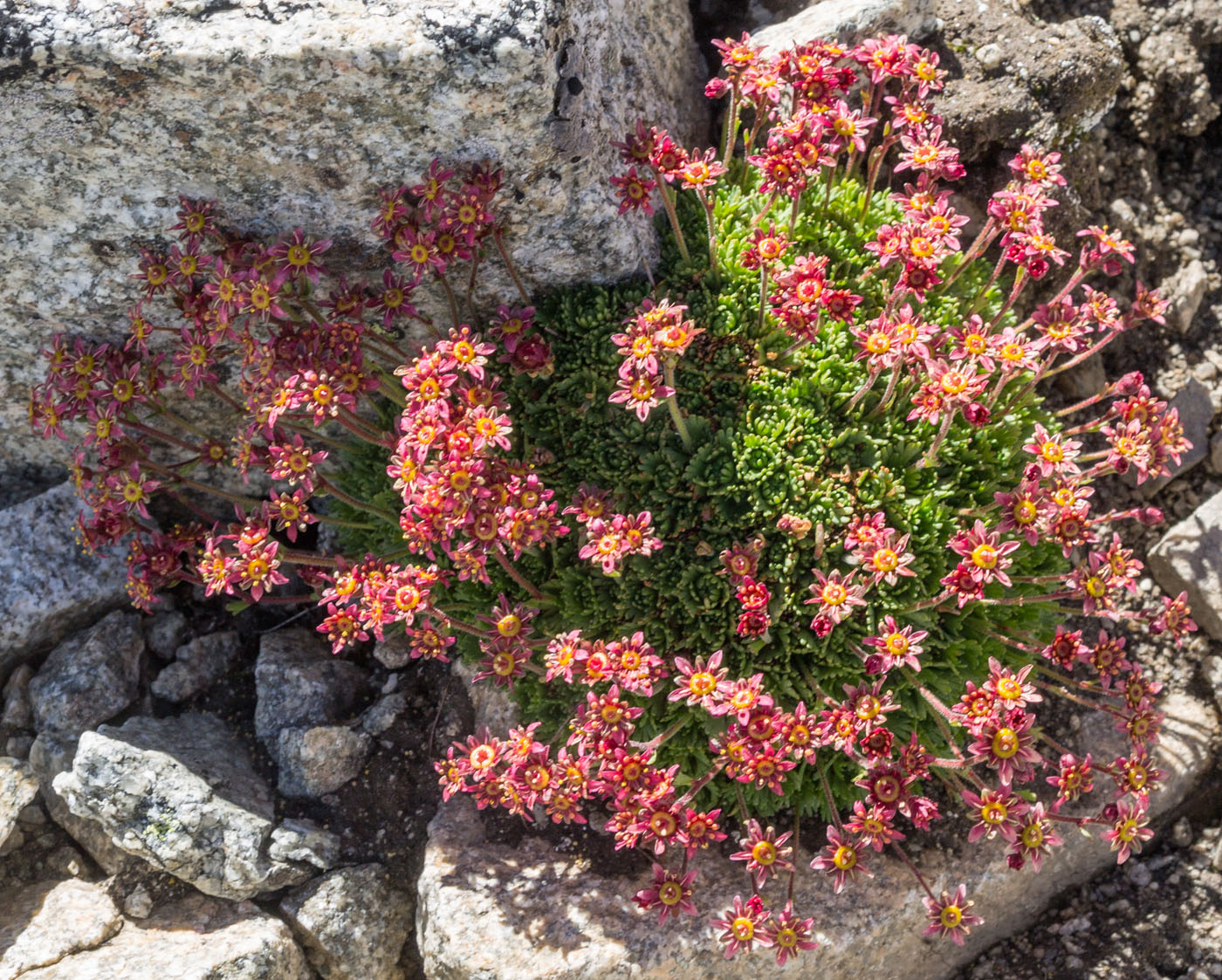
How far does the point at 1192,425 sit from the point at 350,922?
184 inches

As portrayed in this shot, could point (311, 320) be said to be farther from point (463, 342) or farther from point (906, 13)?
point (906, 13)

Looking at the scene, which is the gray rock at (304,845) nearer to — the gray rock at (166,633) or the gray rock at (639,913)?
the gray rock at (639,913)

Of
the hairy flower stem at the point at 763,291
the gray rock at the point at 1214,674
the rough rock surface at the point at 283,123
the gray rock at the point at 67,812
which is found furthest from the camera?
the gray rock at the point at 1214,674

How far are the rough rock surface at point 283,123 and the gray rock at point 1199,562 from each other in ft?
9.70

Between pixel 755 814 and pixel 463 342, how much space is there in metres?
2.32

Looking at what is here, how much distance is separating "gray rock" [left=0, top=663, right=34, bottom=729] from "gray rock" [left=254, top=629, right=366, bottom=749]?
3.42 ft

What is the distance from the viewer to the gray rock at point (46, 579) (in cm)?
489

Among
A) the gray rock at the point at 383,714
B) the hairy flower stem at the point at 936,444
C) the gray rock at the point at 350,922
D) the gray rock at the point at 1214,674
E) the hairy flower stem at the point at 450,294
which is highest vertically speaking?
the hairy flower stem at the point at 450,294

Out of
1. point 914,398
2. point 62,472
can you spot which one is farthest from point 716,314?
point 62,472

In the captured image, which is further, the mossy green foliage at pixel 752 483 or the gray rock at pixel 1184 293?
the gray rock at pixel 1184 293

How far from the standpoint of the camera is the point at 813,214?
15.8ft

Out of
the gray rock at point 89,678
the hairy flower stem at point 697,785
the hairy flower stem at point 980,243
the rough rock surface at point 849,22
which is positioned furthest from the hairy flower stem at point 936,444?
the gray rock at point 89,678

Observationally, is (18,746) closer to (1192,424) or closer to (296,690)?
(296,690)

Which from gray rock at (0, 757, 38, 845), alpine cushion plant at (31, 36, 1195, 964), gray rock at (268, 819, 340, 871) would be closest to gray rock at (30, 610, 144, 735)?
gray rock at (0, 757, 38, 845)
